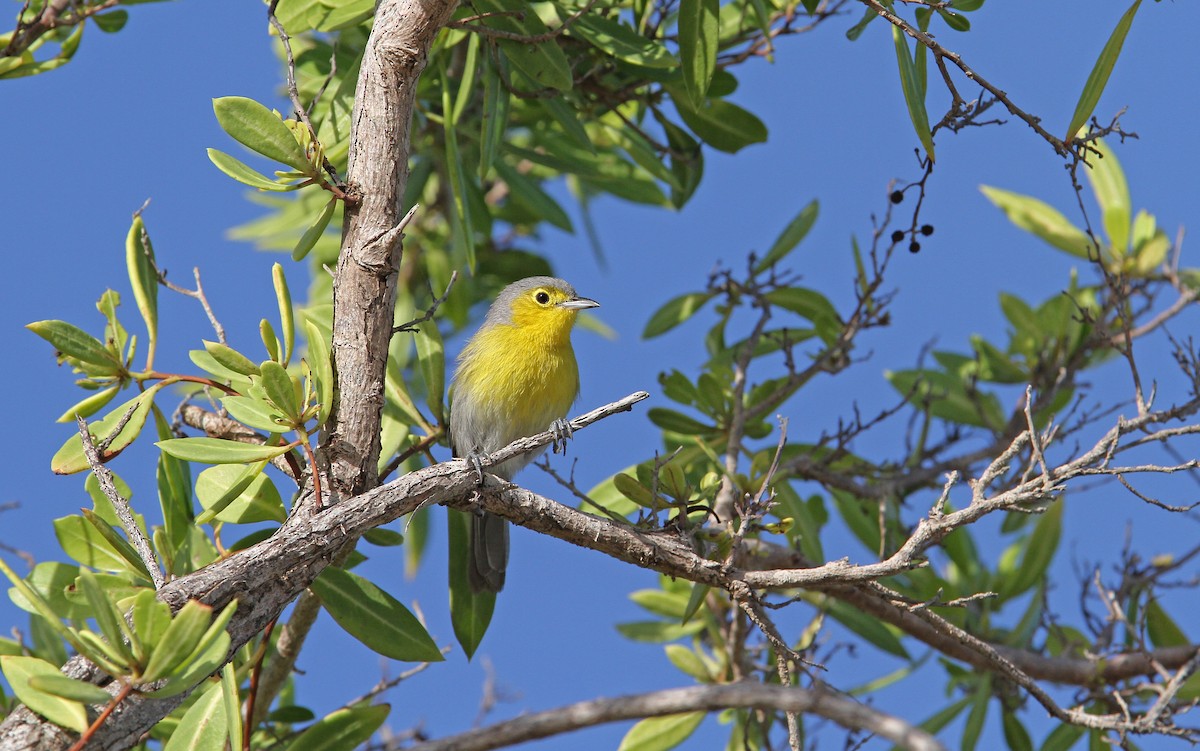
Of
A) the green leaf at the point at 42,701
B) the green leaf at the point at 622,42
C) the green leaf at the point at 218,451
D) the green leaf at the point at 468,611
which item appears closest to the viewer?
the green leaf at the point at 42,701

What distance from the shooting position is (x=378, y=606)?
153 inches

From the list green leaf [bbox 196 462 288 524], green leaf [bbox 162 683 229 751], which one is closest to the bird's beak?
green leaf [bbox 196 462 288 524]

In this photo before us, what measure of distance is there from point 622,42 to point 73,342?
239 centimetres

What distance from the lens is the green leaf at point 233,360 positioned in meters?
3.32

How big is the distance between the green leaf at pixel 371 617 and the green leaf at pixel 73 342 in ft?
3.43

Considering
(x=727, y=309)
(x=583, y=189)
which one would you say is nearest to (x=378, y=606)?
(x=727, y=309)

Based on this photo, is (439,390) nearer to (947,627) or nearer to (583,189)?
(947,627)

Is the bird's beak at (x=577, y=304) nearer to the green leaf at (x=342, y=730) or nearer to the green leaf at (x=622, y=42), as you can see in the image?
the green leaf at (x=622, y=42)

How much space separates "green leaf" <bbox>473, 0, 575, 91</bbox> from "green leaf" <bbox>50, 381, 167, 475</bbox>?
184cm

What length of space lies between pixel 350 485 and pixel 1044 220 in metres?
4.44

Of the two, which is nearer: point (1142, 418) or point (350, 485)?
point (350, 485)

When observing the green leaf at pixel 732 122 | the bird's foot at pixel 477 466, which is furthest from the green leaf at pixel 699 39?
the bird's foot at pixel 477 466

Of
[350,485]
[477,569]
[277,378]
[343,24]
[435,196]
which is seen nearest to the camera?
[277,378]

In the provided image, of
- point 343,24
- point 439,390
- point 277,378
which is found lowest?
point 277,378
